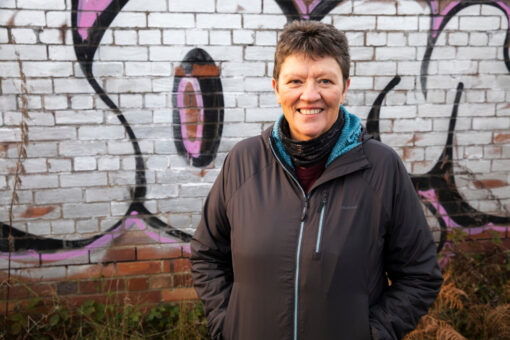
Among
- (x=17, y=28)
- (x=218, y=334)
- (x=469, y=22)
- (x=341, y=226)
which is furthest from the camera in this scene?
(x=469, y=22)

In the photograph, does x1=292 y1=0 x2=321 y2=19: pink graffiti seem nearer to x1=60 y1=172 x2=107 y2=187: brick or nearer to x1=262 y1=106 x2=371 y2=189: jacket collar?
x1=262 y1=106 x2=371 y2=189: jacket collar

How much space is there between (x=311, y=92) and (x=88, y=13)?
78.5 inches

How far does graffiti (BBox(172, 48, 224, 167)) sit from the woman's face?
4.99 feet

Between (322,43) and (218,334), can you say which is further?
(218,334)

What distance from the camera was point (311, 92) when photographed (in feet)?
4.50

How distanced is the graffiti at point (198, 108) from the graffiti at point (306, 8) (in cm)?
63

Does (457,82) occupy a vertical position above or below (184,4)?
below

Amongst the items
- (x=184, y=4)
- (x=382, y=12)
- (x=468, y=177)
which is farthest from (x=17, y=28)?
(x=468, y=177)

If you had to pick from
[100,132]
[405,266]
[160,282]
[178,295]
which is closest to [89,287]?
[160,282]

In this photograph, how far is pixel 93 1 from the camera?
8.91 feet

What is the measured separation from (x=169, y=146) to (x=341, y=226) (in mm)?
1819

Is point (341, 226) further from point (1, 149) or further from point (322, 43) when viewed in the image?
point (1, 149)

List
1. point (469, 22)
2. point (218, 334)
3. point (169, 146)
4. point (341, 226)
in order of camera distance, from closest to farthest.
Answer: point (341, 226)
point (218, 334)
point (169, 146)
point (469, 22)

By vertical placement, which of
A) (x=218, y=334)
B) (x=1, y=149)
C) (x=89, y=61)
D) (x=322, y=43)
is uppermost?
(x=89, y=61)
